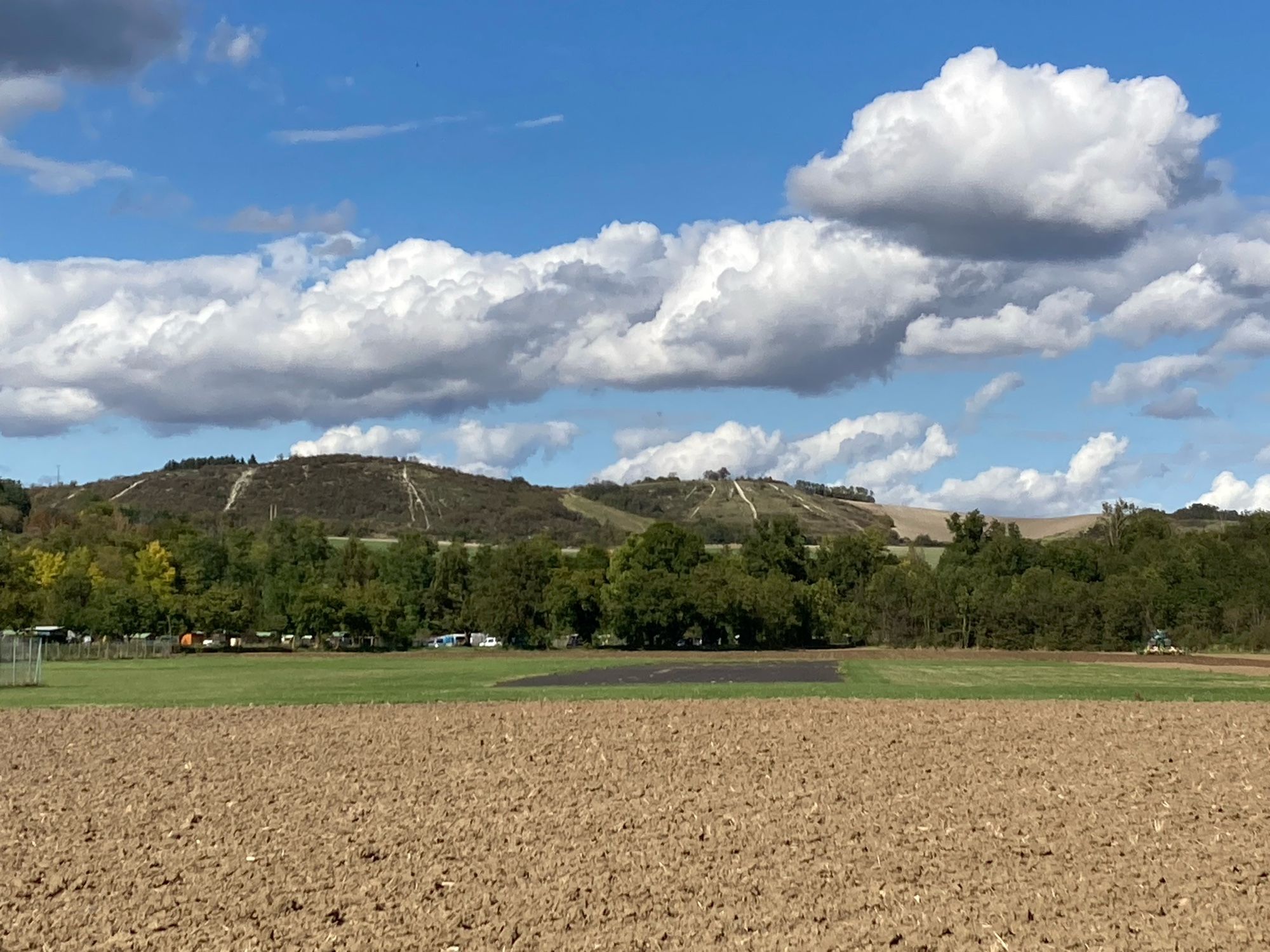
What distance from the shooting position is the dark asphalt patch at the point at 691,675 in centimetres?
5669

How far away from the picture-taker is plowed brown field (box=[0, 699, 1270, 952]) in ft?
50.4

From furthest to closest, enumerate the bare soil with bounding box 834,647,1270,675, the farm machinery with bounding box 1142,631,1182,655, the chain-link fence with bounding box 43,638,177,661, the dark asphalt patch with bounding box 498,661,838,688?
the chain-link fence with bounding box 43,638,177,661
the farm machinery with bounding box 1142,631,1182,655
the bare soil with bounding box 834,647,1270,675
the dark asphalt patch with bounding box 498,661,838,688

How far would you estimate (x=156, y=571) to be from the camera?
141m

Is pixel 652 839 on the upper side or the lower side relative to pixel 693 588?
lower

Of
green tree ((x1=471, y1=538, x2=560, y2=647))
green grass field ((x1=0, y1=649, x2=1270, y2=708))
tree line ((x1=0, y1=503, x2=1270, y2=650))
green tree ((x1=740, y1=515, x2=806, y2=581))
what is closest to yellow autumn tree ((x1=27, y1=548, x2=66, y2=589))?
tree line ((x1=0, y1=503, x2=1270, y2=650))

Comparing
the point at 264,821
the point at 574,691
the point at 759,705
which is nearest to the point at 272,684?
the point at 574,691

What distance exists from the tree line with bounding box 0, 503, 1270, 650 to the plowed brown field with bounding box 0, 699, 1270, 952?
76249 mm

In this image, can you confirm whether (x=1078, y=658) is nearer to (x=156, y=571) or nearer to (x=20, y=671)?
(x=20, y=671)

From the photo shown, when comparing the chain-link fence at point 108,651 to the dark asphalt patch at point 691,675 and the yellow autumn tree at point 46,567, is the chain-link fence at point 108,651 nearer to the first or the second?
the yellow autumn tree at point 46,567

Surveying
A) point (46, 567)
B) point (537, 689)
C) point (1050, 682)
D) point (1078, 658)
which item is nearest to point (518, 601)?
point (46, 567)

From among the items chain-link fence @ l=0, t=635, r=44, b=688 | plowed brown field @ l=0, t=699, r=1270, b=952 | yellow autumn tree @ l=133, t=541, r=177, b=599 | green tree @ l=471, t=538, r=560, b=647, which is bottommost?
plowed brown field @ l=0, t=699, r=1270, b=952

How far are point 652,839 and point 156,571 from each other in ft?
425

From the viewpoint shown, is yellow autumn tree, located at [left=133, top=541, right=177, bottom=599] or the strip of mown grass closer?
the strip of mown grass

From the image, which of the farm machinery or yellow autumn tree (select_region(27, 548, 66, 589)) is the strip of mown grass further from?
yellow autumn tree (select_region(27, 548, 66, 589))
